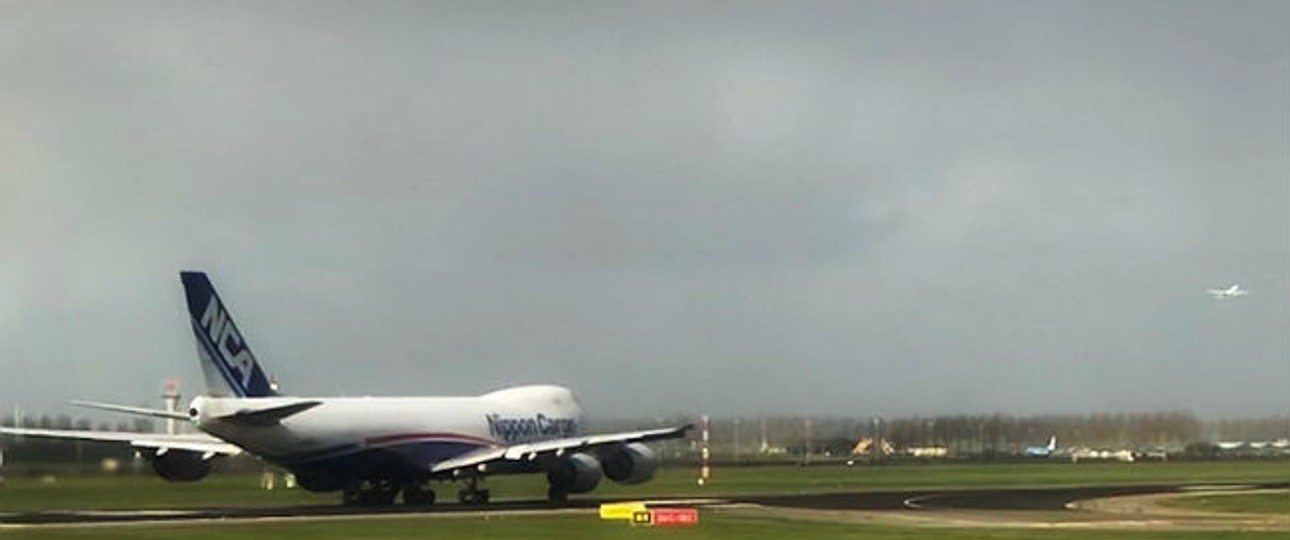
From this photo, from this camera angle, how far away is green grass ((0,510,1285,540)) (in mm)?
42875

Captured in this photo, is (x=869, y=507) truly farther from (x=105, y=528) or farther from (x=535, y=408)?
(x=105, y=528)

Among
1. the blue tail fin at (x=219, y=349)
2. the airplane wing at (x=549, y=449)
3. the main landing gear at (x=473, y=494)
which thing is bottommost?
the main landing gear at (x=473, y=494)

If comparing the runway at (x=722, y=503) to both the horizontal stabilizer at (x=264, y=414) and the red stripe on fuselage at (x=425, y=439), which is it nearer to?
the red stripe on fuselage at (x=425, y=439)

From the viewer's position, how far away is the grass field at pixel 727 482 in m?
62.0

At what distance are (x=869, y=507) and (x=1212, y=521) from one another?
11.3m

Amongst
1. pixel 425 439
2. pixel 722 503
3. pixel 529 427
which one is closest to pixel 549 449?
pixel 425 439

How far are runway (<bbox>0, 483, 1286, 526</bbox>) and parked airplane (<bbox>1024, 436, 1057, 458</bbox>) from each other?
27907mm

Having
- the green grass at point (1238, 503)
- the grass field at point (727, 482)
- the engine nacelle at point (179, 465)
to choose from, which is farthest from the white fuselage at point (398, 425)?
the green grass at point (1238, 503)

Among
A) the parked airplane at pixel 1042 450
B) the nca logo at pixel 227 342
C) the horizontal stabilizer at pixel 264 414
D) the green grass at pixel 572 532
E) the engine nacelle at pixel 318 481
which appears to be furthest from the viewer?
the parked airplane at pixel 1042 450

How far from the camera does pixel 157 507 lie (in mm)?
57844

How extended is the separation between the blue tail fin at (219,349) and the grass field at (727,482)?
3.62 metres

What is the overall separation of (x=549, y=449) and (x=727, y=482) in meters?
19.9

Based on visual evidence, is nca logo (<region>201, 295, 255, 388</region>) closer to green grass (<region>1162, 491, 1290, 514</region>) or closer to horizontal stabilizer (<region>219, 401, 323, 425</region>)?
horizontal stabilizer (<region>219, 401, 323, 425</region>)

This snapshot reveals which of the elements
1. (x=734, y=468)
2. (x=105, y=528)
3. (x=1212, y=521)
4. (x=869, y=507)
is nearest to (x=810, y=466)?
(x=734, y=468)
